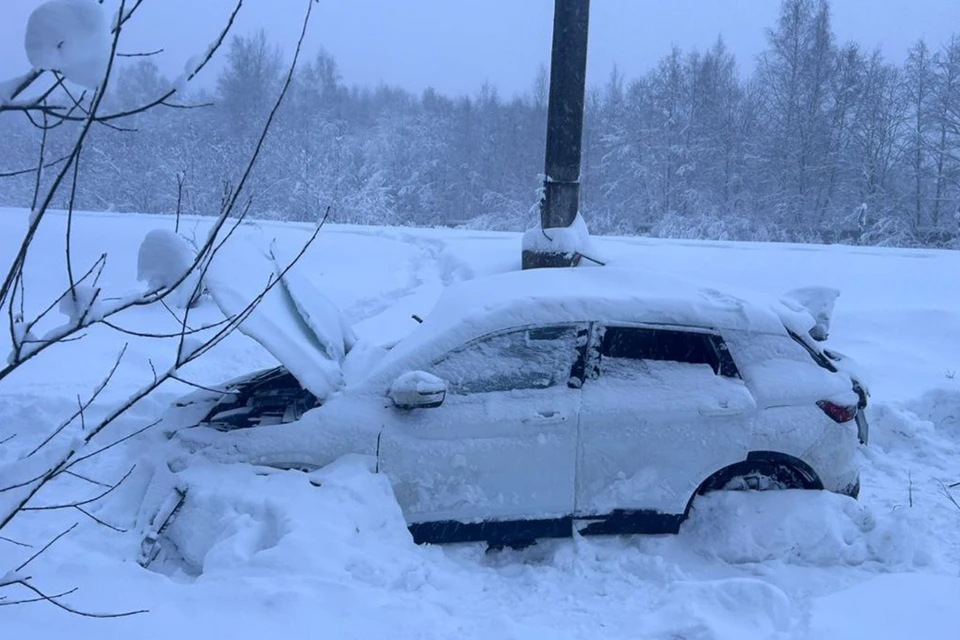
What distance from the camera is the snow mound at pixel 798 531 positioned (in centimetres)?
401

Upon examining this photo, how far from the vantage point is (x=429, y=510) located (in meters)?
4.06

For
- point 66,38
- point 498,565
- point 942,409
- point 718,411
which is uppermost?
point 66,38

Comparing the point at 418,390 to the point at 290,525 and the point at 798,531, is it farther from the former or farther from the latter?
the point at 798,531

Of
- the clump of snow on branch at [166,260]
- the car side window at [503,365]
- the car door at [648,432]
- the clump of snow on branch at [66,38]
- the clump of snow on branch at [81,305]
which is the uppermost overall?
the clump of snow on branch at [66,38]

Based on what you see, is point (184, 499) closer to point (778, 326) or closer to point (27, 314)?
point (778, 326)

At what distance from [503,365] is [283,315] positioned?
143cm

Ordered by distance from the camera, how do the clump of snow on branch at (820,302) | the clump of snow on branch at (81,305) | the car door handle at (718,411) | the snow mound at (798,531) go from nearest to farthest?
1. the clump of snow on branch at (81,305)
2. the snow mound at (798,531)
3. the car door handle at (718,411)
4. the clump of snow on branch at (820,302)

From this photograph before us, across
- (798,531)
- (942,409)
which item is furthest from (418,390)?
(942,409)

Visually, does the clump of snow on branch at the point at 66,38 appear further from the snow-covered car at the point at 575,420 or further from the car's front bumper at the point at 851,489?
the car's front bumper at the point at 851,489

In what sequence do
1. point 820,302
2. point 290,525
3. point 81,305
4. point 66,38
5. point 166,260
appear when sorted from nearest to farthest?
point 66,38
point 81,305
point 166,260
point 290,525
point 820,302

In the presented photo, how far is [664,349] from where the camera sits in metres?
4.29

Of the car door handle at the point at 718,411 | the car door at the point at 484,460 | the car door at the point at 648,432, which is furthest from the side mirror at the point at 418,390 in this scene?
the car door handle at the point at 718,411

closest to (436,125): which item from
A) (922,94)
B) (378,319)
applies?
(922,94)

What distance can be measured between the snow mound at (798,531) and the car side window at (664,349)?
2.45 ft
